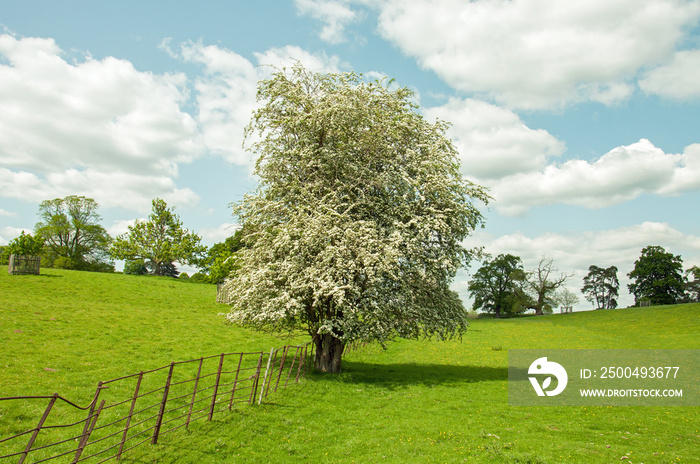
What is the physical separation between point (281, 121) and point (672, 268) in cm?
11719

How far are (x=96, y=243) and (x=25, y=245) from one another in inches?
530

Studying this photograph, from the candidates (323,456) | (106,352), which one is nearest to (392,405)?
(323,456)

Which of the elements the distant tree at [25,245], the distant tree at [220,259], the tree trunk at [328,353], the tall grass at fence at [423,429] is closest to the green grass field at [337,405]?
the tall grass at fence at [423,429]

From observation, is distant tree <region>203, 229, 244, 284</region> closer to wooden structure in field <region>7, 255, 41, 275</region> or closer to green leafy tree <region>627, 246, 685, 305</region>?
wooden structure in field <region>7, 255, 41, 275</region>

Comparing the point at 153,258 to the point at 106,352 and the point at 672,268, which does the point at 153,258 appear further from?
the point at 672,268

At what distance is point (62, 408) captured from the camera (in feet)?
51.9

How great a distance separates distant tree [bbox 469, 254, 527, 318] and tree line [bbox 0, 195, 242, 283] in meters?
69.1

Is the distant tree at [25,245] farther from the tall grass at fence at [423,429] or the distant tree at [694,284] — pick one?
the distant tree at [694,284]

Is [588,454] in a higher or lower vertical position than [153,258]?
lower

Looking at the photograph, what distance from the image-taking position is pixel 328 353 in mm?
27078

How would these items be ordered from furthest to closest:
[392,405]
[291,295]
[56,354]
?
[291,295] → [56,354] → [392,405]

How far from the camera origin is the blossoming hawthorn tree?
23500 mm

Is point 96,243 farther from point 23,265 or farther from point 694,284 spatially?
point 694,284

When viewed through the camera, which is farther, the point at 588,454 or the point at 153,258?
the point at 153,258
